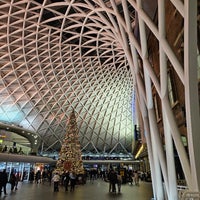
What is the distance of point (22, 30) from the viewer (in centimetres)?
3450

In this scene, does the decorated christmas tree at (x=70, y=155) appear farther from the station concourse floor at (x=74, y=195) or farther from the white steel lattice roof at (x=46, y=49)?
the white steel lattice roof at (x=46, y=49)

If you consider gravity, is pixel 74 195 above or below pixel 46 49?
below

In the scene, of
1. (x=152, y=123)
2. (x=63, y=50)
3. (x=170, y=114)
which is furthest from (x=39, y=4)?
(x=170, y=114)

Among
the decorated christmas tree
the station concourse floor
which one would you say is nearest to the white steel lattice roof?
the decorated christmas tree

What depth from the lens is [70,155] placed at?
99.7ft

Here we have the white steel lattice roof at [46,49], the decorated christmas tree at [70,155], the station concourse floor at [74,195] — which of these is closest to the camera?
the station concourse floor at [74,195]

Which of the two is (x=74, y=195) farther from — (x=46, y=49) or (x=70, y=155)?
(x=46, y=49)

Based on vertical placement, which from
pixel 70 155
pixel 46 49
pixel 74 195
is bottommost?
pixel 74 195

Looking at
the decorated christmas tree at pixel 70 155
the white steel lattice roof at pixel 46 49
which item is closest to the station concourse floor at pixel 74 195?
the decorated christmas tree at pixel 70 155

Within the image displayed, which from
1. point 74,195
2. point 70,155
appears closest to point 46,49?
point 70,155

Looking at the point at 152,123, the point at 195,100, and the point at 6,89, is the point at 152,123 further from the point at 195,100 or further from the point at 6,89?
the point at 6,89

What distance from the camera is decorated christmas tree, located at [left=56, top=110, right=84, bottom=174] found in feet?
96.0

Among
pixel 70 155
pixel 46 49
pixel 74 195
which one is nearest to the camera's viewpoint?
pixel 74 195

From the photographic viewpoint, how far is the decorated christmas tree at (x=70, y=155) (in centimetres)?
2927
